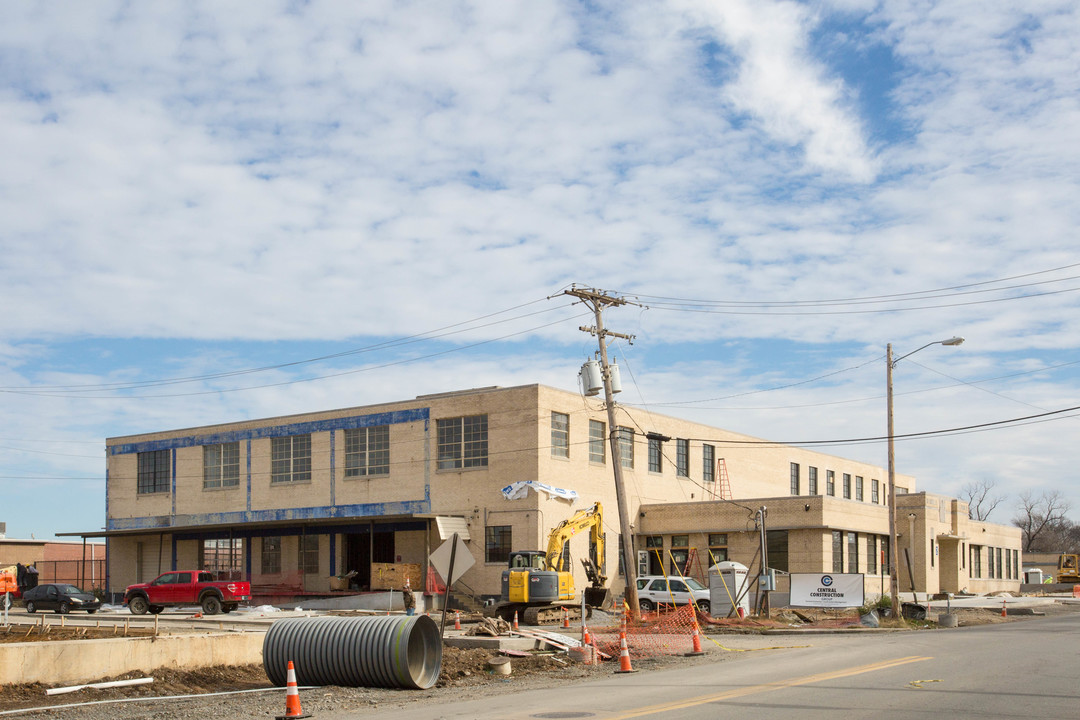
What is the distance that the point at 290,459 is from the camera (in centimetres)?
4994

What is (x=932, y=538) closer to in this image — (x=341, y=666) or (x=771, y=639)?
(x=771, y=639)

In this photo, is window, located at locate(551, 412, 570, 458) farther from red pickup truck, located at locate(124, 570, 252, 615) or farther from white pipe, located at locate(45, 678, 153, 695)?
white pipe, located at locate(45, 678, 153, 695)

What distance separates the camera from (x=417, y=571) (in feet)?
145

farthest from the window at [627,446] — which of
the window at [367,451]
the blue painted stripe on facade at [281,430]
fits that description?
the window at [367,451]

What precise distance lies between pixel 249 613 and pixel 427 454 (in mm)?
9783

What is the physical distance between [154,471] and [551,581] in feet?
93.5

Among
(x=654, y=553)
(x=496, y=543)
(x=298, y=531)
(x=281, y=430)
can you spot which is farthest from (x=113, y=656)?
(x=654, y=553)

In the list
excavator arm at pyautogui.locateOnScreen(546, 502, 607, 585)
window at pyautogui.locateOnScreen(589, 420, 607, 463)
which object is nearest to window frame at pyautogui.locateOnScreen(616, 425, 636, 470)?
window at pyautogui.locateOnScreen(589, 420, 607, 463)

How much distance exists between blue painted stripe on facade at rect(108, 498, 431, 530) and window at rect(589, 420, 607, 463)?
7.37 m

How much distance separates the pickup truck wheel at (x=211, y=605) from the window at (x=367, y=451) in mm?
9611

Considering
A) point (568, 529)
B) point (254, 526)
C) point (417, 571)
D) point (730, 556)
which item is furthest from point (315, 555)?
point (730, 556)

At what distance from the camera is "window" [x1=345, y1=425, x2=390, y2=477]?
4684cm

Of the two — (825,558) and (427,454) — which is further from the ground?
(427,454)

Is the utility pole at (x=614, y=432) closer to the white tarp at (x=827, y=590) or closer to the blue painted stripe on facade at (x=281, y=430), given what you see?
the white tarp at (x=827, y=590)
